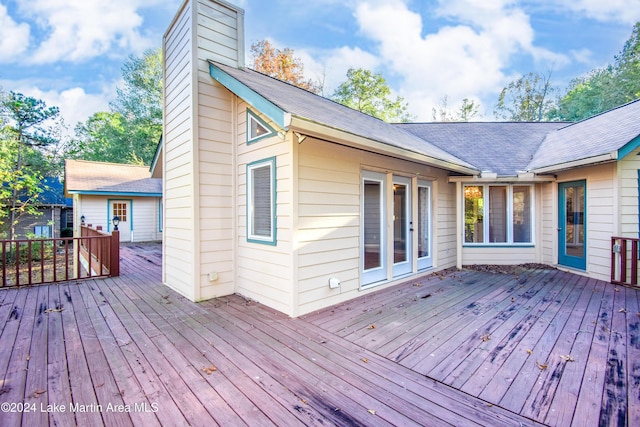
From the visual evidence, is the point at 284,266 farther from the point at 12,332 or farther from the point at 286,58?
the point at 286,58

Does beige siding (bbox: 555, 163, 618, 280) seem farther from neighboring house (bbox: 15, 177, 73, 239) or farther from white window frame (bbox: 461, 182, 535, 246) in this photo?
neighboring house (bbox: 15, 177, 73, 239)

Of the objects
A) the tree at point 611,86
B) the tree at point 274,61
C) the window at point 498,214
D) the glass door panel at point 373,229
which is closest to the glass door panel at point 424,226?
the glass door panel at point 373,229

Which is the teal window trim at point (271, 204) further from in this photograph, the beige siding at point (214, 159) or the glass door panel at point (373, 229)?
the glass door panel at point (373, 229)

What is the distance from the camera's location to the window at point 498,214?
22.3 feet

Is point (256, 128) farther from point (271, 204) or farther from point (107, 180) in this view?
point (107, 180)

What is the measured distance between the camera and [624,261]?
498 centimetres

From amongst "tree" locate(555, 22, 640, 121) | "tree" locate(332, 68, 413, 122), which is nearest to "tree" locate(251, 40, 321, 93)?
"tree" locate(332, 68, 413, 122)

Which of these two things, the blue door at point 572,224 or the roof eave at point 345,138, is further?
the blue door at point 572,224

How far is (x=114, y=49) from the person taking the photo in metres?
18.2

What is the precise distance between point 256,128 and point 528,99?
967 inches

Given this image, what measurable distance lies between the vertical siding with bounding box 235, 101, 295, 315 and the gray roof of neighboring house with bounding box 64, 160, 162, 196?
973 cm

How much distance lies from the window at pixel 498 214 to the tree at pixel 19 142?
14.3 m

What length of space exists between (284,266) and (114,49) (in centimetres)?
2250

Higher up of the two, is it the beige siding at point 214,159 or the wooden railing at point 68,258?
the beige siding at point 214,159
